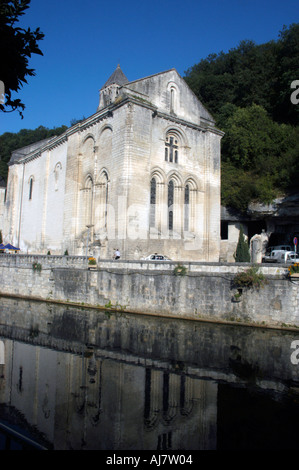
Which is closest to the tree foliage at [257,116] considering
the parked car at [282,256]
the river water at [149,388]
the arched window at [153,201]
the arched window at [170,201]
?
the parked car at [282,256]

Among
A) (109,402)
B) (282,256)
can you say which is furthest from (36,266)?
(282,256)

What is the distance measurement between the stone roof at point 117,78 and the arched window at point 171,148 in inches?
289

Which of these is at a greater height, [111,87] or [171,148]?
[111,87]

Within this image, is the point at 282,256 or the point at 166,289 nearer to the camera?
the point at 166,289

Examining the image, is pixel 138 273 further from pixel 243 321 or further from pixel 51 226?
pixel 51 226

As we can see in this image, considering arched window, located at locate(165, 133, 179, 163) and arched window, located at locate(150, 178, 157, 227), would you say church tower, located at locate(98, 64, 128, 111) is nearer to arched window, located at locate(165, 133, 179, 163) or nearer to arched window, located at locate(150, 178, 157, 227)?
arched window, located at locate(165, 133, 179, 163)

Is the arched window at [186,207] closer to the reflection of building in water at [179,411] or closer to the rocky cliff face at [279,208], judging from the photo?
the rocky cliff face at [279,208]

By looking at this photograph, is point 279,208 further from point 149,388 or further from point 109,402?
point 109,402

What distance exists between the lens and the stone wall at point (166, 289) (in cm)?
1381

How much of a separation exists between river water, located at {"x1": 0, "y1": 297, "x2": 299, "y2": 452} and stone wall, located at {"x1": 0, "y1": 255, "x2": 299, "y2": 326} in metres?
0.92

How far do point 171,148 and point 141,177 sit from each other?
4.88m

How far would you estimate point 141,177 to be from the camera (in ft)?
73.8

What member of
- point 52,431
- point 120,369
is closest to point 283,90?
point 120,369

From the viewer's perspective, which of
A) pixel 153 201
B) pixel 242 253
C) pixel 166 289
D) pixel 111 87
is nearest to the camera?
pixel 166 289
